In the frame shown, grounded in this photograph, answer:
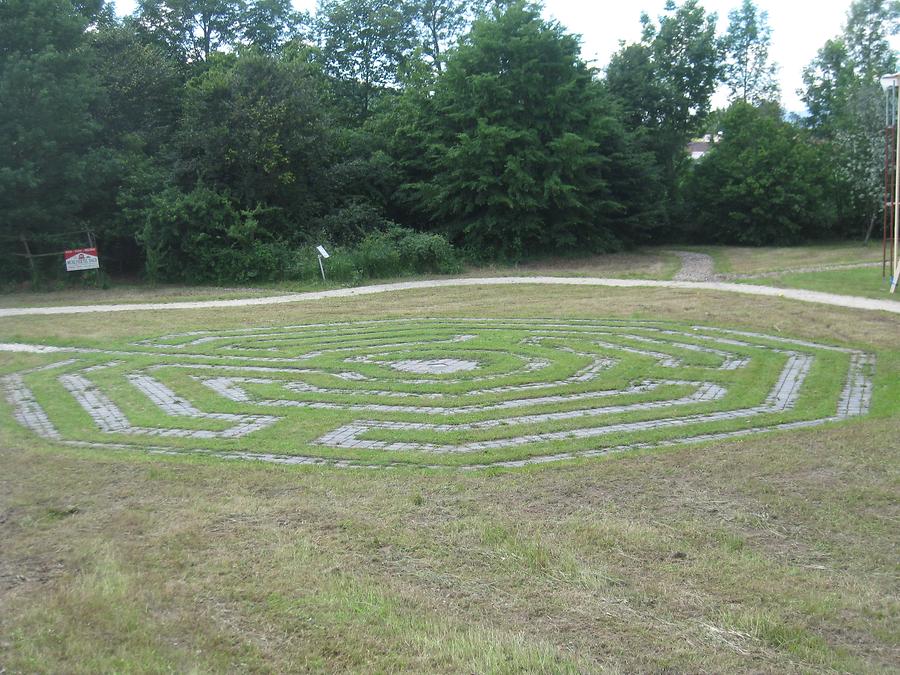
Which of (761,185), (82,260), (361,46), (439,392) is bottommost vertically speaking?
(439,392)

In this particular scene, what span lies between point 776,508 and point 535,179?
21934 mm

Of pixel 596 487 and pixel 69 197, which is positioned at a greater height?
pixel 69 197

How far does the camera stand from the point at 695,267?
23781 mm

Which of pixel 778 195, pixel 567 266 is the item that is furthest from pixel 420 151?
pixel 778 195

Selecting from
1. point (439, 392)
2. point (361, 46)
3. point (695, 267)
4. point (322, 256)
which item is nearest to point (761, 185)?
point (695, 267)

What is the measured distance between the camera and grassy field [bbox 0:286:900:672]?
12.0 feet

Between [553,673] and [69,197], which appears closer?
[553,673]

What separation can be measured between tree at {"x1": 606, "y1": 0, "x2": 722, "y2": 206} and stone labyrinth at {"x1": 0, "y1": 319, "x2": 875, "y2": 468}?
24004 mm

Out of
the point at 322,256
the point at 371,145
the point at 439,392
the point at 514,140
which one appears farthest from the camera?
the point at 371,145

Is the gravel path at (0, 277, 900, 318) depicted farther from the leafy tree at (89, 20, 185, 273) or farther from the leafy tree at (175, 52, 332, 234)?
the leafy tree at (89, 20, 185, 273)

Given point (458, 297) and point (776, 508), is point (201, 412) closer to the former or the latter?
point (776, 508)

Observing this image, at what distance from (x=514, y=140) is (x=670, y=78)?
14057 millimetres

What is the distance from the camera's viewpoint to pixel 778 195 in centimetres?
3152

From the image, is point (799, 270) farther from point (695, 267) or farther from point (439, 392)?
point (439, 392)
